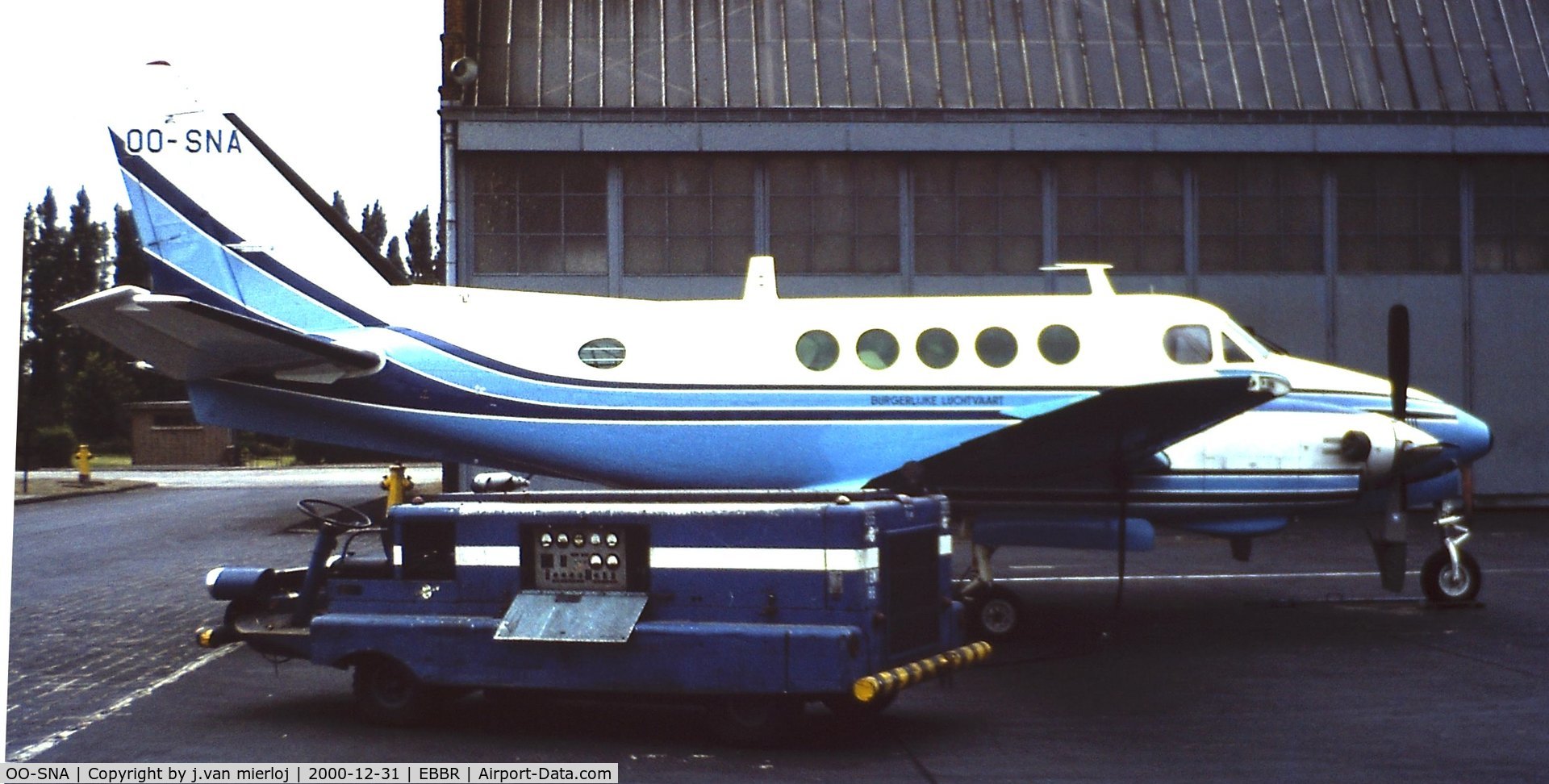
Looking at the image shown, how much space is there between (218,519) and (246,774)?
25.8 metres

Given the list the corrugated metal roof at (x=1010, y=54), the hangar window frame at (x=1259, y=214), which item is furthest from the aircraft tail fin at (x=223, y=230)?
the hangar window frame at (x=1259, y=214)

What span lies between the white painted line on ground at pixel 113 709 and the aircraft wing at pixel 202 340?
8.80 feet

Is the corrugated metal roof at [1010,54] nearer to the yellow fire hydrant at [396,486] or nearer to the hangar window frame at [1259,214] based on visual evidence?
the hangar window frame at [1259,214]

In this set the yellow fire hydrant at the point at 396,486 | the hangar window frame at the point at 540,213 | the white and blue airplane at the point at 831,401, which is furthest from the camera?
the yellow fire hydrant at the point at 396,486

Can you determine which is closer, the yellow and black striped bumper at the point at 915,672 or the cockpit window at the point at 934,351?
the yellow and black striped bumper at the point at 915,672

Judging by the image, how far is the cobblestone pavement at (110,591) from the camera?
39.0 feet

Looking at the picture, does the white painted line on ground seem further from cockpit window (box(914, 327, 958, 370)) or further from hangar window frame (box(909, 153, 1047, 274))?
hangar window frame (box(909, 153, 1047, 274))

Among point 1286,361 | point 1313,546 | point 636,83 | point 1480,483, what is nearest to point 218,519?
point 636,83

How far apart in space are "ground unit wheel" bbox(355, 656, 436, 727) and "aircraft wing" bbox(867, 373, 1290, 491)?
4311mm

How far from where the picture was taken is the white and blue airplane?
14.7 m

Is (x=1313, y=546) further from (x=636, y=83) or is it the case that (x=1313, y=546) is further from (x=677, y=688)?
(x=677, y=688)

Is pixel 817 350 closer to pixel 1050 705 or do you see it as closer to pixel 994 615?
pixel 994 615

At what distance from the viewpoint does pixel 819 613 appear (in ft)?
31.0
